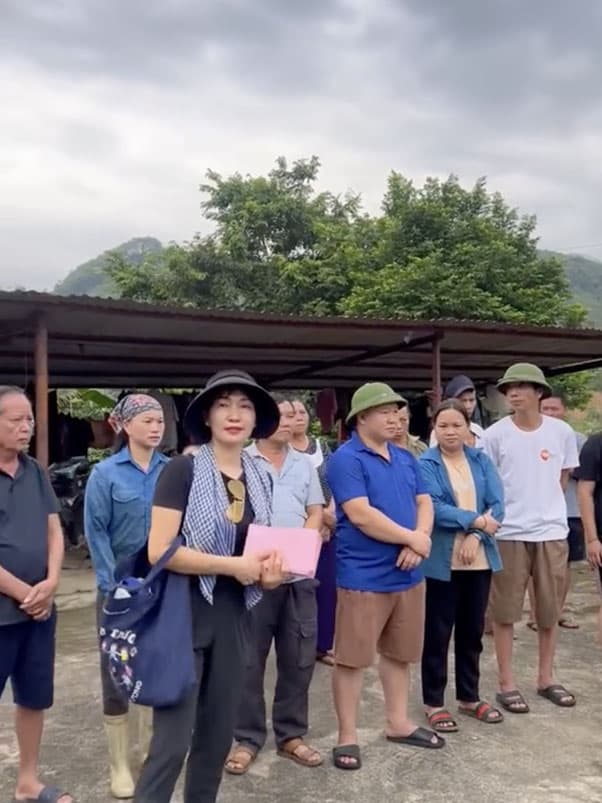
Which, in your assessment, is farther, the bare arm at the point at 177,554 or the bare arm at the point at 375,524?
the bare arm at the point at 375,524

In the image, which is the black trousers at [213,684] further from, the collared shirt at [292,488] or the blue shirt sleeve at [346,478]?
the collared shirt at [292,488]

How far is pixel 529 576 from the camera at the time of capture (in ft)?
14.1

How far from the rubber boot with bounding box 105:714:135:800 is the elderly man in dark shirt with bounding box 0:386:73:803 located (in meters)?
0.19

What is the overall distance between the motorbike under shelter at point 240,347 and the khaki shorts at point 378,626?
9.46 ft

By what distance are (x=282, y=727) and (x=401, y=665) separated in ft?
1.94

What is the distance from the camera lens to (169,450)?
9742mm

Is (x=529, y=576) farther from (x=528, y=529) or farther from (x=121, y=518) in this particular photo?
(x=121, y=518)

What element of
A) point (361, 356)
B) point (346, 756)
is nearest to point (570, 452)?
point (346, 756)

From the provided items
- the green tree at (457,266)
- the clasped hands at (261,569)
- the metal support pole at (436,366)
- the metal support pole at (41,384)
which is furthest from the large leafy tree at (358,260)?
the clasped hands at (261,569)

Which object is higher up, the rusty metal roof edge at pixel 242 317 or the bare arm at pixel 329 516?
the rusty metal roof edge at pixel 242 317

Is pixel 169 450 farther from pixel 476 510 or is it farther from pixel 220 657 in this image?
pixel 220 657

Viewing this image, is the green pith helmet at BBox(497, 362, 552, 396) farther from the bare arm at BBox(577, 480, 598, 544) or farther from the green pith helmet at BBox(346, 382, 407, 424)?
the green pith helmet at BBox(346, 382, 407, 424)

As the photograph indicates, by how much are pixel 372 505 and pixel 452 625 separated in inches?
35.4

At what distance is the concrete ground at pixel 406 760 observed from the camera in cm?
324
